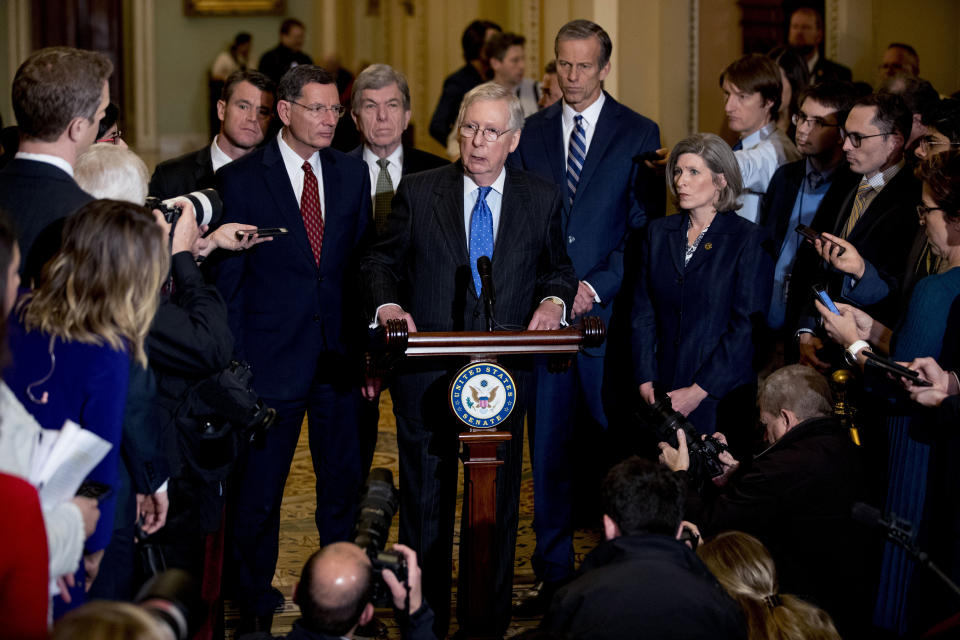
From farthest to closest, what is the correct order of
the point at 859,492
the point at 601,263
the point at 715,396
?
the point at 601,263 < the point at 715,396 < the point at 859,492

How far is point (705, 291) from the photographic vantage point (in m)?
3.88

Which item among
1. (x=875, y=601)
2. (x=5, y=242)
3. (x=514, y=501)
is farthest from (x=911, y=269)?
(x=5, y=242)

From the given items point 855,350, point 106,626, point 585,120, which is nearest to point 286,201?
point 585,120

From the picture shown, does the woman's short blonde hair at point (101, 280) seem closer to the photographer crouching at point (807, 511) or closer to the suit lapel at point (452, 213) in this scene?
the suit lapel at point (452, 213)

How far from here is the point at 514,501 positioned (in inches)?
135

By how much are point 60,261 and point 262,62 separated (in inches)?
358

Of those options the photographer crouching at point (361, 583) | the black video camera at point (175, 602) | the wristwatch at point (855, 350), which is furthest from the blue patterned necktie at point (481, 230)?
the black video camera at point (175, 602)

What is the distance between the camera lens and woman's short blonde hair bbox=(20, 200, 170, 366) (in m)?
2.42

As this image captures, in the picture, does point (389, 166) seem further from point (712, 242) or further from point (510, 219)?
point (712, 242)

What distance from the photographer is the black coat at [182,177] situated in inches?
166

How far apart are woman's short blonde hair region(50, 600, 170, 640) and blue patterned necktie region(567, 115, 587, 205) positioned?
2797 mm

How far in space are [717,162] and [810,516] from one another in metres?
1.27

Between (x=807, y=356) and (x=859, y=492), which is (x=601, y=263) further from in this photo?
(x=859, y=492)

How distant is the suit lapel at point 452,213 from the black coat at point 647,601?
1.23 metres
